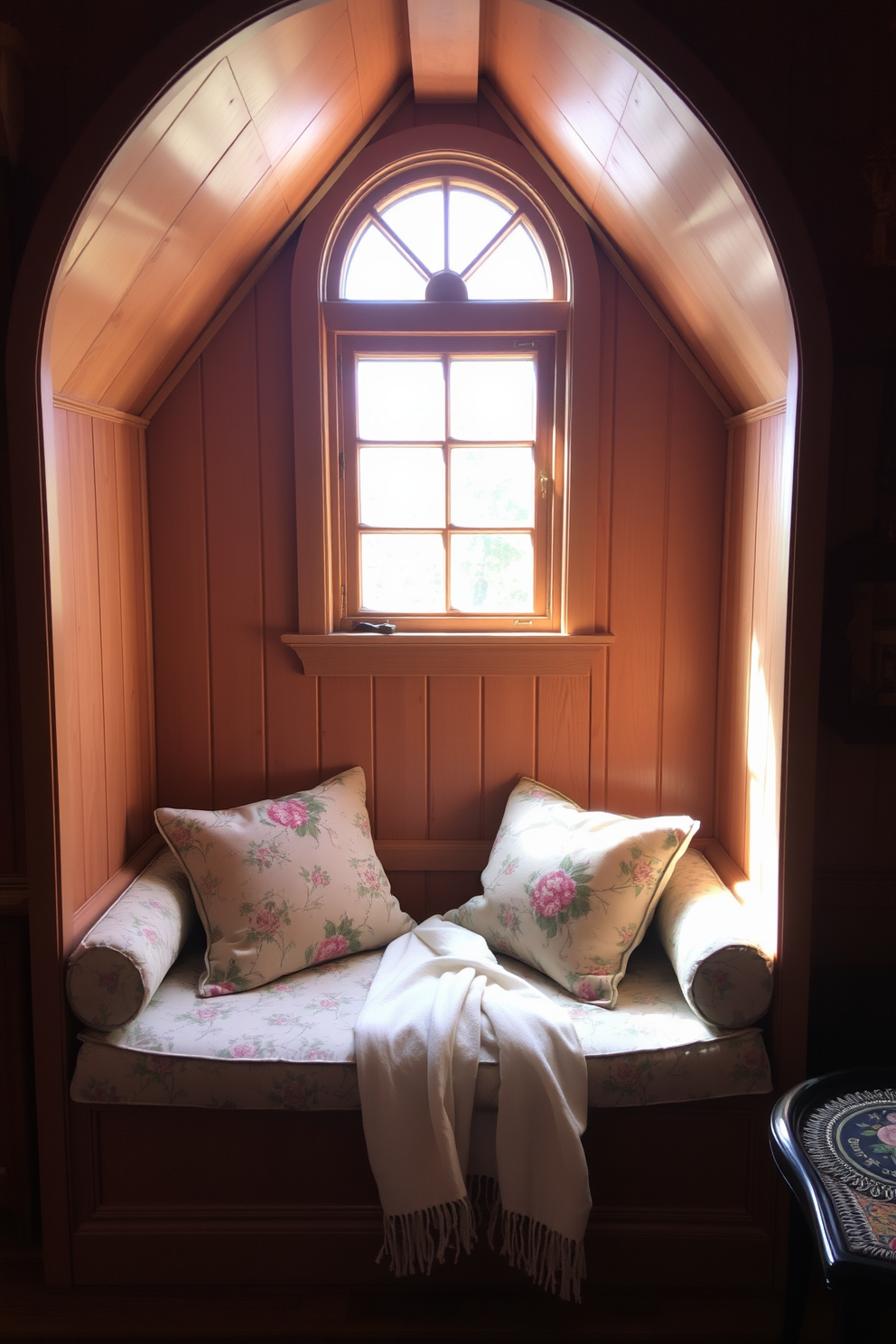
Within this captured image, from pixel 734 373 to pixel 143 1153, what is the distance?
236 centimetres

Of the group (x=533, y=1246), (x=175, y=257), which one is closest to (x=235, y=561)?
(x=175, y=257)

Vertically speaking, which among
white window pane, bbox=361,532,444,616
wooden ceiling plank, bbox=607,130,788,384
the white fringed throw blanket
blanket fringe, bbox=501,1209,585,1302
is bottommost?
blanket fringe, bbox=501,1209,585,1302

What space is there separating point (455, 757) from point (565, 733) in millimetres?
331

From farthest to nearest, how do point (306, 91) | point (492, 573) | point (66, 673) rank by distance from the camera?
1. point (492, 573)
2. point (306, 91)
3. point (66, 673)

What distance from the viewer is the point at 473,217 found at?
2.76 meters

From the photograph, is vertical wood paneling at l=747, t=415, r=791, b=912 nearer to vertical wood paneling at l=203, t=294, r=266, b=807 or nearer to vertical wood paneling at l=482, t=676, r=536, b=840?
vertical wood paneling at l=482, t=676, r=536, b=840

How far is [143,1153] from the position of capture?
210 centimetres

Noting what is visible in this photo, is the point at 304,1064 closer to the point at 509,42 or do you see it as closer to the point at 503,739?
the point at 503,739

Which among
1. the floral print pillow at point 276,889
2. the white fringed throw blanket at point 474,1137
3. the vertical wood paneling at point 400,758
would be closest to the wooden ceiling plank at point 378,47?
the vertical wood paneling at point 400,758

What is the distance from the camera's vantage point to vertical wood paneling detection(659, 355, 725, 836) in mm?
2703

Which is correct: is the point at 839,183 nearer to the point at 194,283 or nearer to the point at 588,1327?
the point at 194,283

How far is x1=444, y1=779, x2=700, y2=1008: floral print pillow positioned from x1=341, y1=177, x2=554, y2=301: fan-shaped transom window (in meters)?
1.56

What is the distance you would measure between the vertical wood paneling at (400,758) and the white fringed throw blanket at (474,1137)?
0.84 m

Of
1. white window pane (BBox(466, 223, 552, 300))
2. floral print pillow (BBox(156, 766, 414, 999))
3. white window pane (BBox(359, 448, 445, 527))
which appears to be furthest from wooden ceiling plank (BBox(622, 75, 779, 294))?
floral print pillow (BBox(156, 766, 414, 999))
